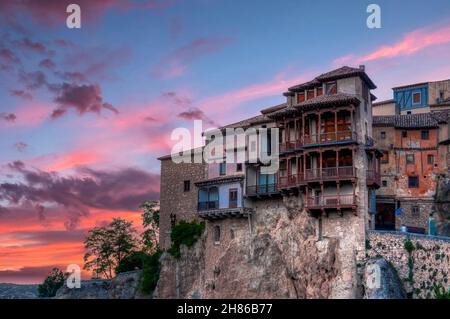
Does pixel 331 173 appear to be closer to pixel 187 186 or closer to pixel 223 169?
pixel 223 169

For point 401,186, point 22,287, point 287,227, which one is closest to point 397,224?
point 401,186

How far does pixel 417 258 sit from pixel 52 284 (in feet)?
258

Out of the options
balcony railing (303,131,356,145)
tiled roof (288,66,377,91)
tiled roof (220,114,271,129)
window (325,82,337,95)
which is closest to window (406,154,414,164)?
tiled roof (288,66,377,91)

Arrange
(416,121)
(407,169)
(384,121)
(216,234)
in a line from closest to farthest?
(216,234) < (407,169) < (416,121) < (384,121)

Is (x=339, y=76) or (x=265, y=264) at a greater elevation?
(x=339, y=76)

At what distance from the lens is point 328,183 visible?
54156 millimetres

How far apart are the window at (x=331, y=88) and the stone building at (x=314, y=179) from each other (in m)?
0.09

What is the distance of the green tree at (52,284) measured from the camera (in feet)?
368

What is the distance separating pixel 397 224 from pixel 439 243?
666 inches

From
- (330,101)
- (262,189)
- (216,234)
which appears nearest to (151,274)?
(216,234)

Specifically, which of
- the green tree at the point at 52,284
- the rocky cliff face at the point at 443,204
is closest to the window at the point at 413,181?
the rocky cliff face at the point at 443,204

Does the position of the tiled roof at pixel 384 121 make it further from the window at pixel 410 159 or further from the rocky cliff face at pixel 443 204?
the rocky cliff face at pixel 443 204

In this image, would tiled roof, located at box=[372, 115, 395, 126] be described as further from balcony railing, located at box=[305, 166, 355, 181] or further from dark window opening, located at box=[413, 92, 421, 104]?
balcony railing, located at box=[305, 166, 355, 181]

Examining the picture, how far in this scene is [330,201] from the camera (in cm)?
5400
